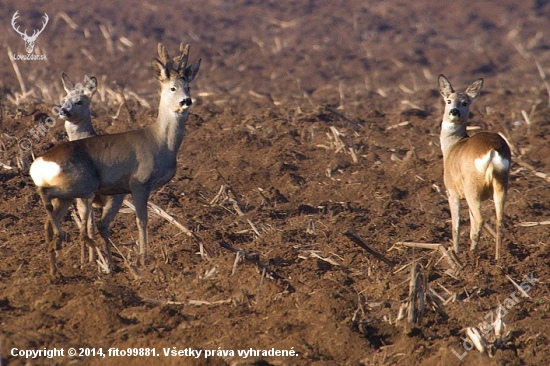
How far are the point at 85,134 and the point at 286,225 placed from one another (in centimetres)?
282

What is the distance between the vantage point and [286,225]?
1191 centimetres

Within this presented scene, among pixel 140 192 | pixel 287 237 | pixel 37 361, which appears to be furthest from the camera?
pixel 287 237

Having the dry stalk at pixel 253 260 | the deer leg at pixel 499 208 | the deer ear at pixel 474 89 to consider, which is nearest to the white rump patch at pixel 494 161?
the deer leg at pixel 499 208

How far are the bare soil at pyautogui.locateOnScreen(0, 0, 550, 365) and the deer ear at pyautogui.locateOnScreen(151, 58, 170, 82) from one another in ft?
6.29

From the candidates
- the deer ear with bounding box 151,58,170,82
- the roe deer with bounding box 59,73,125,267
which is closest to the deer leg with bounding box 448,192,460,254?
the deer ear with bounding box 151,58,170,82

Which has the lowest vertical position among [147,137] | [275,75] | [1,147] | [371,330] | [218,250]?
[371,330]

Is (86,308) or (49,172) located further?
(49,172)

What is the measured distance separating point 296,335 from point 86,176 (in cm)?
321

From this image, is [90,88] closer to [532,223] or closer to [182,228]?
[182,228]

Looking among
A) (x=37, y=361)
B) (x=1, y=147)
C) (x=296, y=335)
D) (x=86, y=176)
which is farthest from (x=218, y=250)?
(x=1, y=147)

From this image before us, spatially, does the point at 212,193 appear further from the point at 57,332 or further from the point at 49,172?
the point at 57,332

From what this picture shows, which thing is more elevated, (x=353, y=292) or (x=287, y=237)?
(x=287, y=237)

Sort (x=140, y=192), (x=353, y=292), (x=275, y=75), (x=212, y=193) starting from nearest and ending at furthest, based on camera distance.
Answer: (x=353, y=292) → (x=140, y=192) → (x=212, y=193) → (x=275, y=75)

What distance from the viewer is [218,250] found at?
10.6 m
